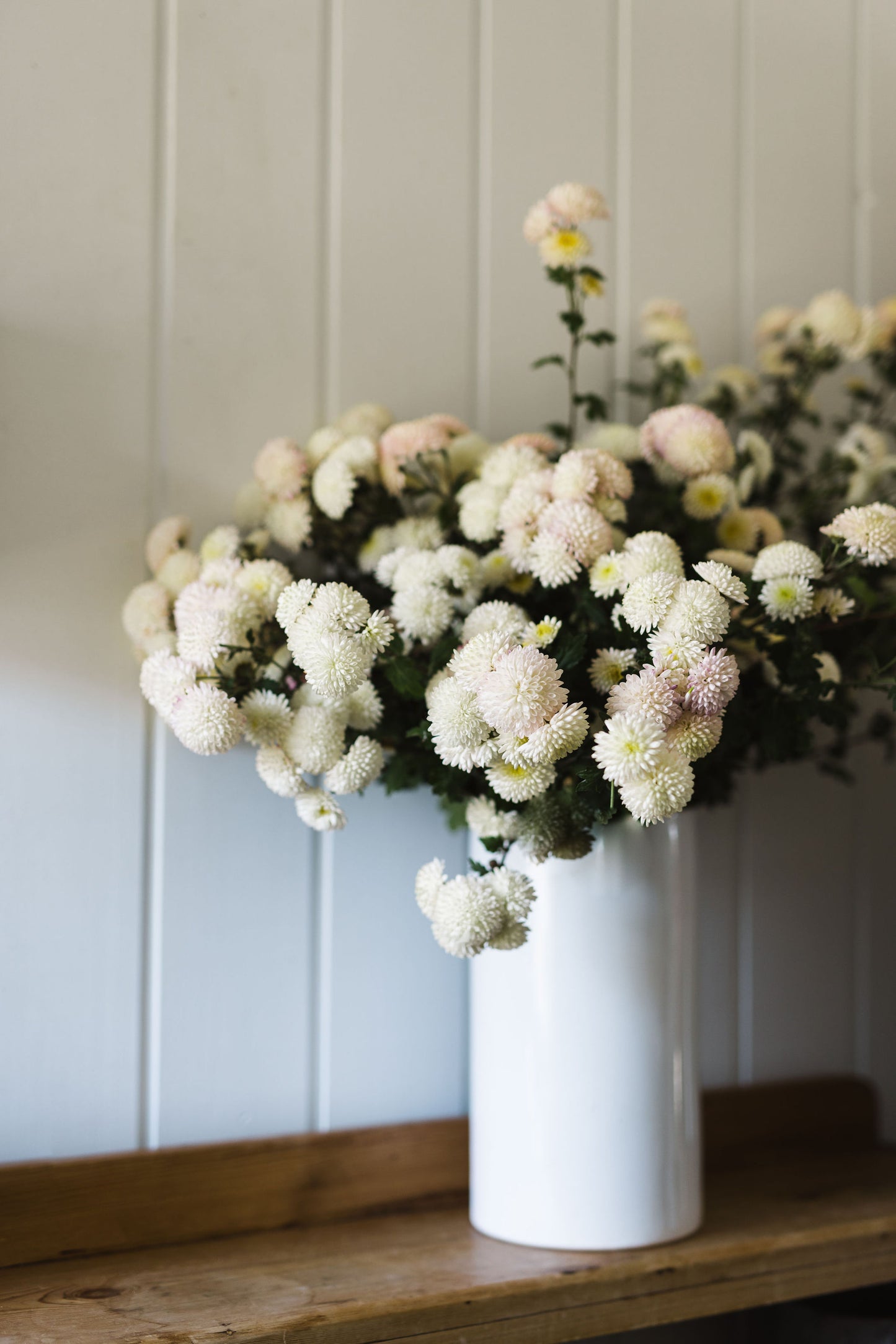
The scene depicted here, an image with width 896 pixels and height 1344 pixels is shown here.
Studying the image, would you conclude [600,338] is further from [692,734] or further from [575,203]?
[692,734]

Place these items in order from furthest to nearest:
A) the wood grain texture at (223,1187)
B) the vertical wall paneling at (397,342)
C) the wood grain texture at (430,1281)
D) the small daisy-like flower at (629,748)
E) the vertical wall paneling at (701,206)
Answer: the vertical wall paneling at (701,206) → the vertical wall paneling at (397,342) → the wood grain texture at (223,1187) → the wood grain texture at (430,1281) → the small daisy-like flower at (629,748)

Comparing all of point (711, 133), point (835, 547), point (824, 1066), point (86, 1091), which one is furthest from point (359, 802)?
point (711, 133)

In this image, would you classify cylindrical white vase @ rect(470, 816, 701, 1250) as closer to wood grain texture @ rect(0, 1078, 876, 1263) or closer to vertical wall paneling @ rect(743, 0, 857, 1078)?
wood grain texture @ rect(0, 1078, 876, 1263)

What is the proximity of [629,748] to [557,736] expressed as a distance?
0.13 feet

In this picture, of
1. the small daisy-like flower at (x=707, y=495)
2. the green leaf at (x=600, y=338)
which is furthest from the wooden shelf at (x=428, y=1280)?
the green leaf at (x=600, y=338)

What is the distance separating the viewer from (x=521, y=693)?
0.60m

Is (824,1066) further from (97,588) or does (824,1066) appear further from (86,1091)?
(97,588)

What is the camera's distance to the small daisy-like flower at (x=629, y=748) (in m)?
0.60

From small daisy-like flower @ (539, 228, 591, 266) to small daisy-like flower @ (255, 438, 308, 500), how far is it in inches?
9.0

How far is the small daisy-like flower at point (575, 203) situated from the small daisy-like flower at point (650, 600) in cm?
31

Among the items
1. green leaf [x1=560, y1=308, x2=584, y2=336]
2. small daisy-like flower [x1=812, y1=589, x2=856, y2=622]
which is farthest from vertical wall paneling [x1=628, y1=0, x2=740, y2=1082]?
small daisy-like flower [x1=812, y1=589, x2=856, y2=622]

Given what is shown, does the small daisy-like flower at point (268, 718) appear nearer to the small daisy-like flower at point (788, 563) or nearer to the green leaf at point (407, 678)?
the green leaf at point (407, 678)

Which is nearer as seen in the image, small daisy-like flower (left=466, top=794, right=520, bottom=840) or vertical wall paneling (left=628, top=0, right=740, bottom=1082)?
small daisy-like flower (left=466, top=794, right=520, bottom=840)

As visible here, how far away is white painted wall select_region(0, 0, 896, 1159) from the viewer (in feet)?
2.79
